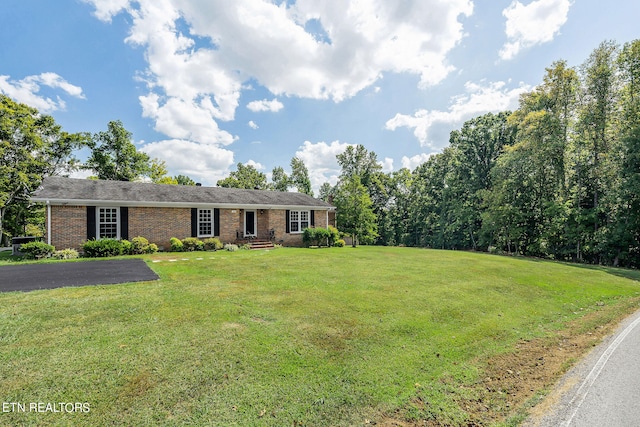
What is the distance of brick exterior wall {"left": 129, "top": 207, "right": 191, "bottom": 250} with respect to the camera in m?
14.4

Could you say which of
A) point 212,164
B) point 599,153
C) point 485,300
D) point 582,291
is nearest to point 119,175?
point 212,164

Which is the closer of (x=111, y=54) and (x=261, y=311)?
(x=261, y=311)

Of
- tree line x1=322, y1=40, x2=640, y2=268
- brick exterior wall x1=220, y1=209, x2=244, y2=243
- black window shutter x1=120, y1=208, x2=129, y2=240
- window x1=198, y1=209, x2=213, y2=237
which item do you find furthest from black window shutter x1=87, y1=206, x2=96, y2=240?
tree line x1=322, y1=40, x2=640, y2=268

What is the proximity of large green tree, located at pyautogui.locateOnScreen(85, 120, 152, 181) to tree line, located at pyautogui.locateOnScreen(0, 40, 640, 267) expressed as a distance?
10cm

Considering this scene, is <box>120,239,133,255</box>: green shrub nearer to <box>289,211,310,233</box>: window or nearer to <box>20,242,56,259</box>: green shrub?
<box>20,242,56,259</box>: green shrub

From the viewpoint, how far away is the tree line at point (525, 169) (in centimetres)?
1630

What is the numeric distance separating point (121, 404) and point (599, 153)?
84.0 feet

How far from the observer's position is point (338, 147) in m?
37.3

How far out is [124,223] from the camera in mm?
14070

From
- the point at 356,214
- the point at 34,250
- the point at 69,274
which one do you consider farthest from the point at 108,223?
the point at 356,214

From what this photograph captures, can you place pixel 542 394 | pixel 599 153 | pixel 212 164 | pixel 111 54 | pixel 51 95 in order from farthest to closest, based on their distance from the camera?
pixel 212 164 < pixel 51 95 < pixel 599 153 < pixel 111 54 < pixel 542 394

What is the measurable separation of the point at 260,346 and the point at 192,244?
1266 centimetres

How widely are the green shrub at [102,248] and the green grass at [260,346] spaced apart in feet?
22.2

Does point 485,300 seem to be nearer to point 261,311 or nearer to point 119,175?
point 261,311
